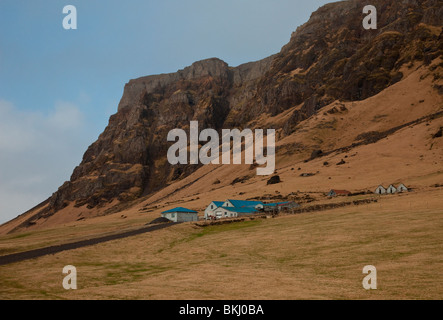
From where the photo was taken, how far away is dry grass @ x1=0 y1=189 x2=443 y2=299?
21828 millimetres

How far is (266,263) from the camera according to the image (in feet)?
113

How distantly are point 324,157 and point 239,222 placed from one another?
3604 inches

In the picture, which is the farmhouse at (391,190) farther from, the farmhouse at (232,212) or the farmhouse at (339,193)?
the farmhouse at (232,212)

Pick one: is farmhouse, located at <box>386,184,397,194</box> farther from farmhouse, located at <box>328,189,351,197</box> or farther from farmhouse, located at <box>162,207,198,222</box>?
farmhouse, located at <box>162,207,198,222</box>

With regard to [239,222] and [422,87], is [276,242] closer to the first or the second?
[239,222]

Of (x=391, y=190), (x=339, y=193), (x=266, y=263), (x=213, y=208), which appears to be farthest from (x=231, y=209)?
(x=266, y=263)

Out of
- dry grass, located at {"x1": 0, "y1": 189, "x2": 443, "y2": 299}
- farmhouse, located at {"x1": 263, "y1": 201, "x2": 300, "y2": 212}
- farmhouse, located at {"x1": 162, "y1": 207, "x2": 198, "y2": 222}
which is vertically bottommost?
dry grass, located at {"x1": 0, "y1": 189, "x2": 443, "y2": 299}

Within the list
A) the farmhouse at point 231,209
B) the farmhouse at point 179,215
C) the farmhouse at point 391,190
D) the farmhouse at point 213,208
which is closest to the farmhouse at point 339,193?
the farmhouse at point 391,190

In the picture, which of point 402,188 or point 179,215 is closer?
point 179,215

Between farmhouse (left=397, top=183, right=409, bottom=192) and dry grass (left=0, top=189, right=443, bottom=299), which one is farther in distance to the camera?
farmhouse (left=397, top=183, right=409, bottom=192)

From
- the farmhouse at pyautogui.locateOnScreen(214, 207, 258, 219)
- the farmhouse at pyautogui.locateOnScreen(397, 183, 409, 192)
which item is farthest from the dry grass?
the farmhouse at pyautogui.locateOnScreen(397, 183, 409, 192)

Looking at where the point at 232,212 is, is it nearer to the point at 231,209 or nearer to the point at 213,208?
the point at 231,209

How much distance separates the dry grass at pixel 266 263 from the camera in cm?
2183
